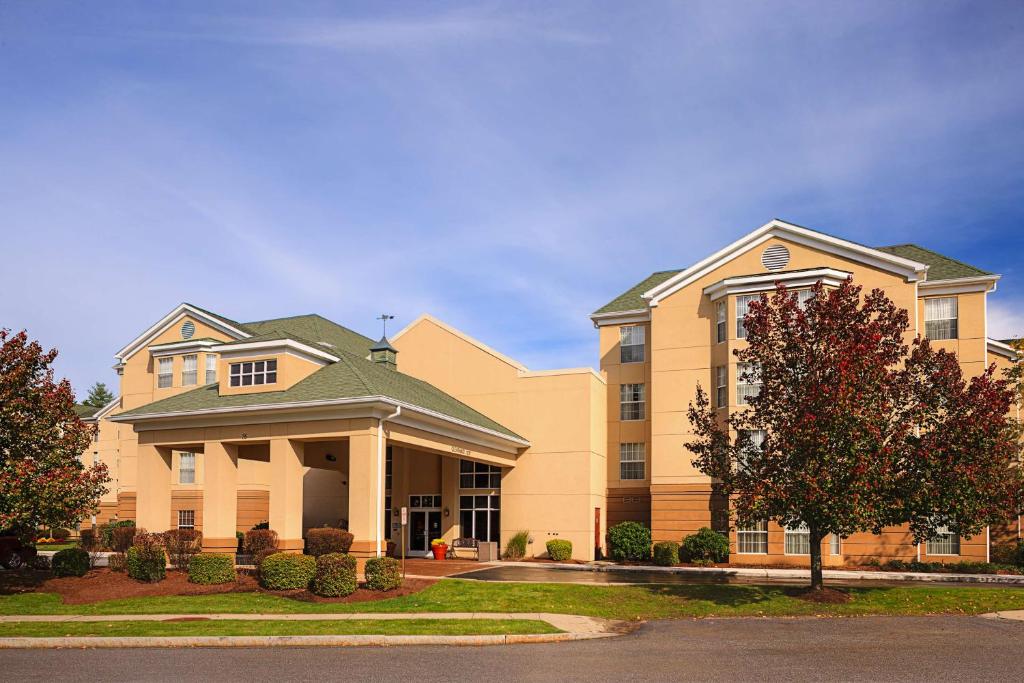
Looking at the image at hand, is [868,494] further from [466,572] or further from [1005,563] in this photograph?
[1005,563]

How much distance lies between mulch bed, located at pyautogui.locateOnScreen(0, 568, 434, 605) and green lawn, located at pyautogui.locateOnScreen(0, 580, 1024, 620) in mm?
493

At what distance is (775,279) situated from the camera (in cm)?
3350

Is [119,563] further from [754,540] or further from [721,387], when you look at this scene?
[721,387]

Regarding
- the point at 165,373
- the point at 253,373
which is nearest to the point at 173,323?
the point at 165,373

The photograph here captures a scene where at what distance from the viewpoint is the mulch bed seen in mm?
23203

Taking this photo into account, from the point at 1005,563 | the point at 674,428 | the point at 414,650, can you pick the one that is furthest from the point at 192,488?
the point at 1005,563

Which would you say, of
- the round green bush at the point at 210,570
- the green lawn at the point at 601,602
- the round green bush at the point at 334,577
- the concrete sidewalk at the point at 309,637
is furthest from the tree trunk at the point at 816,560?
the round green bush at the point at 210,570

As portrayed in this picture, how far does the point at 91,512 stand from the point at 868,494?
20.8 m

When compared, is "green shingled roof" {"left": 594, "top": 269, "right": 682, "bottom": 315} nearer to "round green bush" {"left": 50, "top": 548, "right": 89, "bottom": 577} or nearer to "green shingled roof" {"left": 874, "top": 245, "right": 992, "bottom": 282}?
"green shingled roof" {"left": 874, "top": 245, "right": 992, "bottom": 282}

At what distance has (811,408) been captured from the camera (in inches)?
876

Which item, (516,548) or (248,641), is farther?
(516,548)

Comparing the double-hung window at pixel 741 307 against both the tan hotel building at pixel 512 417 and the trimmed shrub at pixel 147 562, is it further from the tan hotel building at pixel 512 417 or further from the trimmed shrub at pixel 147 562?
the trimmed shrub at pixel 147 562

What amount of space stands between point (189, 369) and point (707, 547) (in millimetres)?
26575

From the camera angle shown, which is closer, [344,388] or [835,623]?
[835,623]
